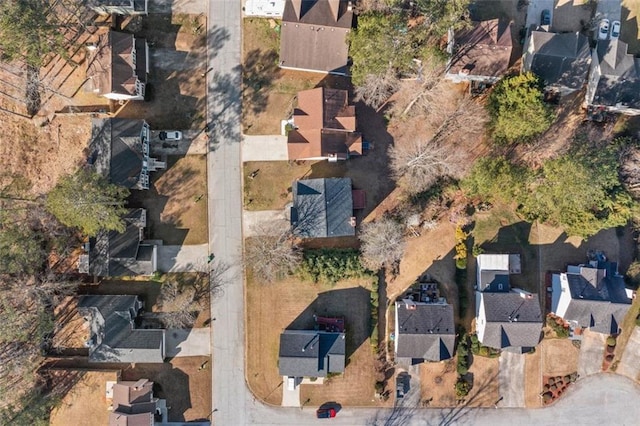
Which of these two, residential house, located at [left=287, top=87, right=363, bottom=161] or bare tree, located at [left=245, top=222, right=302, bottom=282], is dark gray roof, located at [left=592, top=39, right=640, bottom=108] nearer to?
residential house, located at [left=287, top=87, right=363, bottom=161]

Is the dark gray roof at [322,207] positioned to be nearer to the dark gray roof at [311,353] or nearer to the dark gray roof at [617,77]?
the dark gray roof at [311,353]

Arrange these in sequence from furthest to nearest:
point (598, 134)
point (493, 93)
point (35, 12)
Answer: point (598, 134) < point (493, 93) < point (35, 12)

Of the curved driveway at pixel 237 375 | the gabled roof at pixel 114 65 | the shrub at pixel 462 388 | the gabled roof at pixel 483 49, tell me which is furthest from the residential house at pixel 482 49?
the gabled roof at pixel 114 65

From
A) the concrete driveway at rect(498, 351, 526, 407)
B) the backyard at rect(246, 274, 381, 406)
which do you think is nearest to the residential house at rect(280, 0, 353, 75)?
the backyard at rect(246, 274, 381, 406)

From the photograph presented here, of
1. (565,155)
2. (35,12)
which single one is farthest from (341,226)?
(35,12)

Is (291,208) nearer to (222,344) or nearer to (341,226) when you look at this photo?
(341,226)
